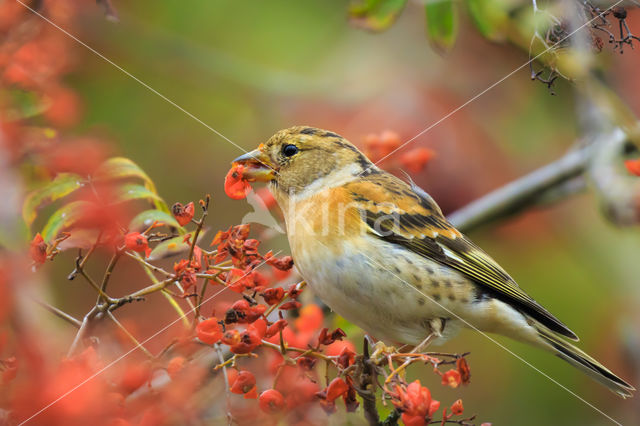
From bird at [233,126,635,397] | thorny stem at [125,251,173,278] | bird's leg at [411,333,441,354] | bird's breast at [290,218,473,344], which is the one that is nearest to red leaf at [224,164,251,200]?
bird at [233,126,635,397]

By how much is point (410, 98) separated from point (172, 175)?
1.39m

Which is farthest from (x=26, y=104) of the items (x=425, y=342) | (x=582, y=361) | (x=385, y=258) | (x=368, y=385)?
(x=582, y=361)

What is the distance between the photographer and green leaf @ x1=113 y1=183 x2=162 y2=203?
1.93 metres

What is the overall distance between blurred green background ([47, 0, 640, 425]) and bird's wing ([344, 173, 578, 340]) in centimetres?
102

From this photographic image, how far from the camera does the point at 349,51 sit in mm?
4141

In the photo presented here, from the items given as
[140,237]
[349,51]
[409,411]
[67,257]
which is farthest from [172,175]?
[409,411]

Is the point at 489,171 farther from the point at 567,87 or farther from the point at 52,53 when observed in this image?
the point at 52,53

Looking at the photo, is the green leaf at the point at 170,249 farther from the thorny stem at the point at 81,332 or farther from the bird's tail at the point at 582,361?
the bird's tail at the point at 582,361

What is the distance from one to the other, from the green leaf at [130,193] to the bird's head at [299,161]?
721mm

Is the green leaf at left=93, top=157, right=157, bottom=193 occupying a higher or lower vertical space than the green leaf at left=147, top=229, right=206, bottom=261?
higher

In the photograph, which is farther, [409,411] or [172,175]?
[172,175]

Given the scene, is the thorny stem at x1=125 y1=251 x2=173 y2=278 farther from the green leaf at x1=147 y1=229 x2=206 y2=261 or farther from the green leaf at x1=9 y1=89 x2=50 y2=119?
the green leaf at x1=9 y1=89 x2=50 y2=119

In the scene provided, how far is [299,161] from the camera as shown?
8.94ft

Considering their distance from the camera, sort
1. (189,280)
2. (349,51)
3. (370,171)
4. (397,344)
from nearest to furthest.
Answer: (189,280) → (397,344) → (370,171) → (349,51)
